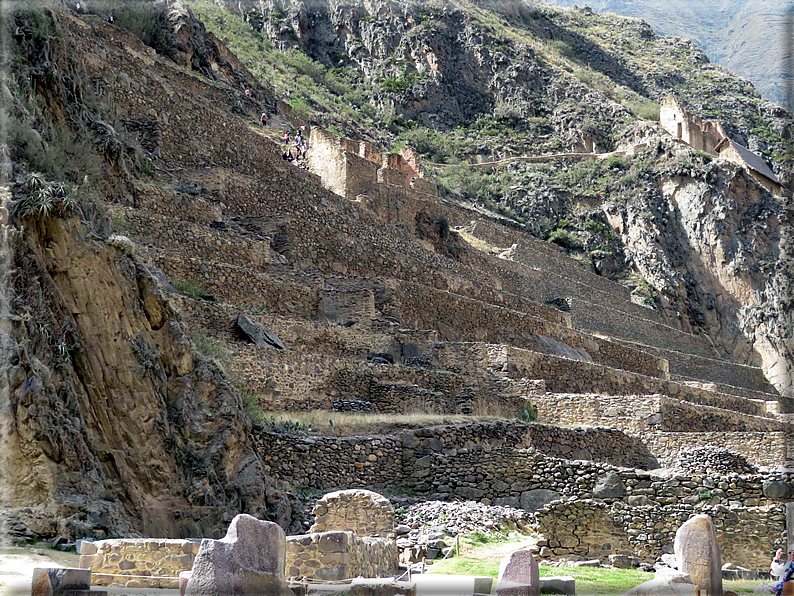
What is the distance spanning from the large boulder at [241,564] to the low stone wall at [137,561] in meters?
2.11

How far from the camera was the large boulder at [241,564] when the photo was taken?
8.43 metres

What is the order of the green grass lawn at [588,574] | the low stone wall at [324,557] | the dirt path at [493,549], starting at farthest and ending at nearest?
the dirt path at [493,549] < the green grass lawn at [588,574] < the low stone wall at [324,557]

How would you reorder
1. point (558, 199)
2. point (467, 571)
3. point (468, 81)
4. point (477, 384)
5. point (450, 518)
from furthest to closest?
1. point (468, 81)
2. point (558, 199)
3. point (477, 384)
4. point (450, 518)
5. point (467, 571)

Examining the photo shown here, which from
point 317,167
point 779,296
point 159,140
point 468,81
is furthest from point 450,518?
point 468,81

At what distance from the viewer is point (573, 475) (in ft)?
64.4

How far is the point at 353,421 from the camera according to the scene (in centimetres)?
2114

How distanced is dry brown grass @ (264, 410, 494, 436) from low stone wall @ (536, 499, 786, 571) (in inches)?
165

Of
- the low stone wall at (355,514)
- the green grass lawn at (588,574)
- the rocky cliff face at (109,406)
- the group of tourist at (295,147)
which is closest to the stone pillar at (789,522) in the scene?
the green grass lawn at (588,574)

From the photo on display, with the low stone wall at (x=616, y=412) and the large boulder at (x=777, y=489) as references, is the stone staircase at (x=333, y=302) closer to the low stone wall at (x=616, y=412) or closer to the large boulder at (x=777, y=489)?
the low stone wall at (x=616, y=412)

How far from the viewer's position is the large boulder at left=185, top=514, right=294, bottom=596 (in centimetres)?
843

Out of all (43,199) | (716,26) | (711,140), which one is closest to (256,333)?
(43,199)

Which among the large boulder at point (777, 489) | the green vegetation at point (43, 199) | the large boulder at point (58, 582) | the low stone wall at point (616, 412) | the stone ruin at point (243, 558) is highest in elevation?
the green vegetation at point (43, 199)

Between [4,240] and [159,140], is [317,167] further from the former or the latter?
[4,240]

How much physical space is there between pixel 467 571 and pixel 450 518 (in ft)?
11.4
